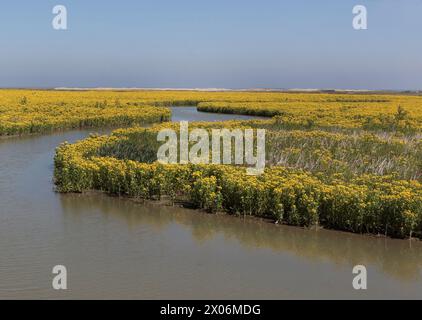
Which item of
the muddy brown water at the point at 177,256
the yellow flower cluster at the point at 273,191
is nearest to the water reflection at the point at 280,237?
the muddy brown water at the point at 177,256

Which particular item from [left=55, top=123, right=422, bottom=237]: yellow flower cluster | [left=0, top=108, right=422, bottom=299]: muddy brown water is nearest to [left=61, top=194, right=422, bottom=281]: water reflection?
[left=0, top=108, right=422, bottom=299]: muddy brown water

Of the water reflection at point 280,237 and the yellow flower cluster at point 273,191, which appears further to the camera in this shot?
the yellow flower cluster at point 273,191

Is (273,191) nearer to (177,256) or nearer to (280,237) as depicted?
(280,237)

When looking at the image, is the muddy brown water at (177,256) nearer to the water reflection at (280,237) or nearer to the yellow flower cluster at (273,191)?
the water reflection at (280,237)

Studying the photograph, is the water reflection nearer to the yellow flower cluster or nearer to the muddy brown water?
the muddy brown water

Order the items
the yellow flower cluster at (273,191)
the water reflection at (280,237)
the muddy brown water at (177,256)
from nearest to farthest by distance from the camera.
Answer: the muddy brown water at (177,256)
the water reflection at (280,237)
the yellow flower cluster at (273,191)

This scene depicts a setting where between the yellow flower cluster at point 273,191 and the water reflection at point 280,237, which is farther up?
the yellow flower cluster at point 273,191

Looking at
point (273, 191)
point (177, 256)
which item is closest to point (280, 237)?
point (273, 191)
